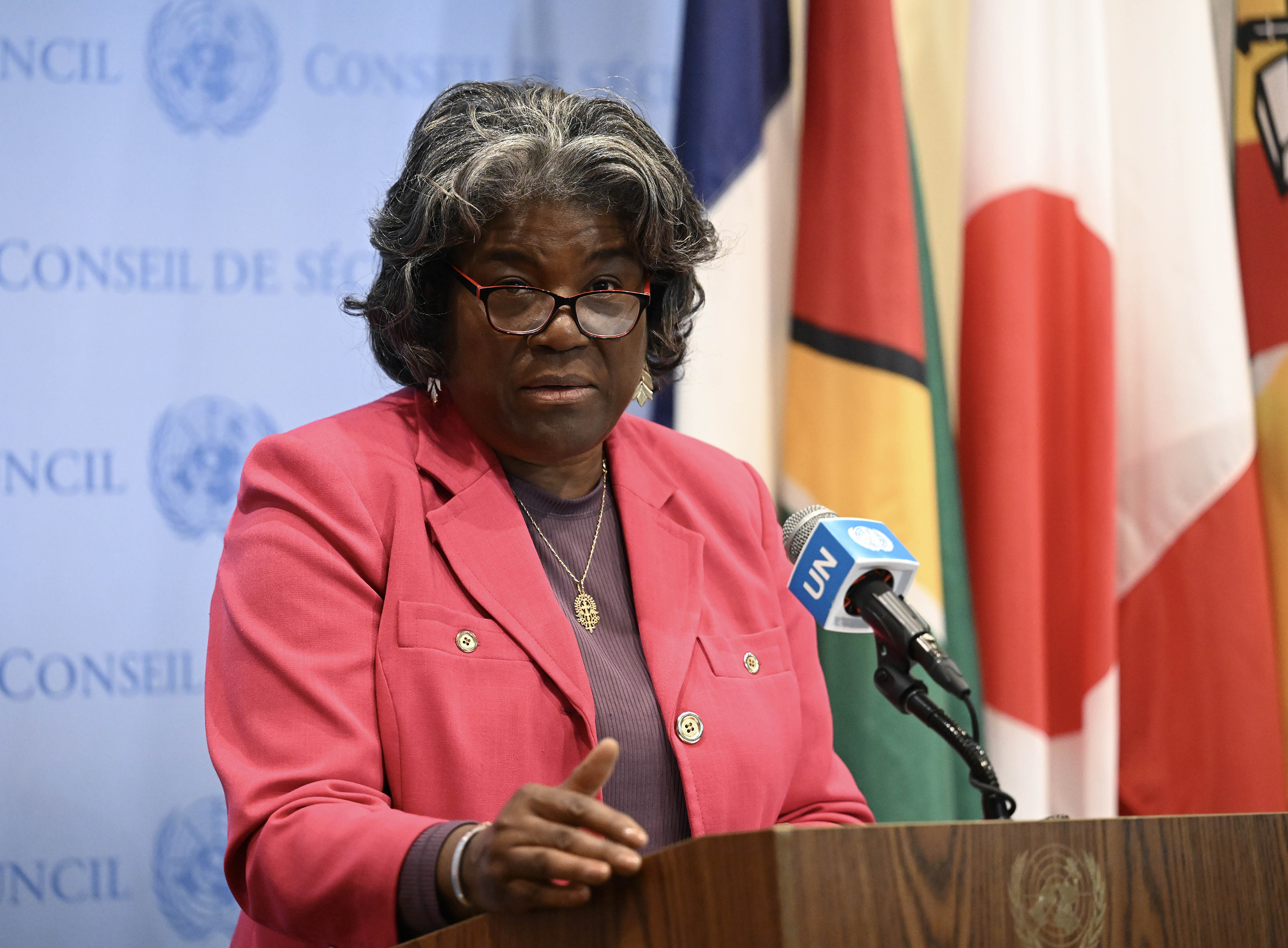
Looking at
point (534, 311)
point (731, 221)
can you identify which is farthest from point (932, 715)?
point (731, 221)

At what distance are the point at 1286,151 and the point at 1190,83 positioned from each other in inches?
9.2

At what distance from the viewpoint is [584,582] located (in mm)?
1629

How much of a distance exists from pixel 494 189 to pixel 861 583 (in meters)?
0.67

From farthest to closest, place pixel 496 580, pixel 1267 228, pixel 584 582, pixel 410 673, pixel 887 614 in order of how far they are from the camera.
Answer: pixel 1267 228
pixel 584 582
pixel 496 580
pixel 410 673
pixel 887 614

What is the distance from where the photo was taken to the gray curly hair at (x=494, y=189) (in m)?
1.55

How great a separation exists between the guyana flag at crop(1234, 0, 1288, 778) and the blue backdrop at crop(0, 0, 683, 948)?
1707mm

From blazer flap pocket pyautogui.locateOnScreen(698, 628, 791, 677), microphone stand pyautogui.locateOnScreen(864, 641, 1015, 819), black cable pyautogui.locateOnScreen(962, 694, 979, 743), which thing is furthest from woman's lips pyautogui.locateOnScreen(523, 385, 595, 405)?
black cable pyautogui.locateOnScreen(962, 694, 979, 743)

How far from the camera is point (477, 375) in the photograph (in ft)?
5.24

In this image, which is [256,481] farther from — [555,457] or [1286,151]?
[1286,151]

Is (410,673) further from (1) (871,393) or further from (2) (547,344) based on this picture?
(1) (871,393)

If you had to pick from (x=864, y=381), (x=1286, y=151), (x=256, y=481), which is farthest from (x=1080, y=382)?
(x=256, y=481)

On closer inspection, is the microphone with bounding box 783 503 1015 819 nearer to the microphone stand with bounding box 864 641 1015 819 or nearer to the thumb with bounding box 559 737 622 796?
the microphone stand with bounding box 864 641 1015 819

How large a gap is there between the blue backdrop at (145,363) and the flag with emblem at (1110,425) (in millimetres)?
1207

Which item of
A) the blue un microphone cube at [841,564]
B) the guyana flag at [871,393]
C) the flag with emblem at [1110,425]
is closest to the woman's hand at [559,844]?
the blue un microphone cube at [841,564]
